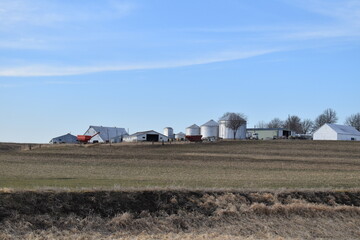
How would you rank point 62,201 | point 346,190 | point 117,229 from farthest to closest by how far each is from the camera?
point 346,190
point 62,201
point 117,229

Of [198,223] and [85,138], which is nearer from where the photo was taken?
[198,223]

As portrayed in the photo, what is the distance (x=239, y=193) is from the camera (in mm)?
24141

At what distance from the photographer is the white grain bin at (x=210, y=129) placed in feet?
504

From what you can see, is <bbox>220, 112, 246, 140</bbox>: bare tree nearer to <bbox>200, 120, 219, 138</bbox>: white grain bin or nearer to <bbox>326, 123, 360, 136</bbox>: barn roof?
<bbox>200, 120, 219, 138</bbox>: white grain bin

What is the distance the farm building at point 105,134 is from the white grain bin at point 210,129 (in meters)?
26.0

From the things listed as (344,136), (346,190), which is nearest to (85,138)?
(344,136)

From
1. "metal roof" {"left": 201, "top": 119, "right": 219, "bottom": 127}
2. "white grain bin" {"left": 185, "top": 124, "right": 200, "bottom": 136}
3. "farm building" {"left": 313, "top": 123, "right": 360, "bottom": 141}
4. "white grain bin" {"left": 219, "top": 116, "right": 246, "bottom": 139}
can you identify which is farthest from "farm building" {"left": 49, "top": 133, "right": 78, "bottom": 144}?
"farm building" {"left": 313, "top": 123, "right": 360, "bottom": 141}

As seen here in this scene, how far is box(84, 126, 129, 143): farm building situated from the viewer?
478 feet

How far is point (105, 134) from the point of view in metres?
148

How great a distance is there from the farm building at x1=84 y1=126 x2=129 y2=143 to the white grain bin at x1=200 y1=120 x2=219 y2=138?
26.0 meters

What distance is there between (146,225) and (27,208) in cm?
489

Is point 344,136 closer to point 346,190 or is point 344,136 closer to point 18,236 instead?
point 346,190

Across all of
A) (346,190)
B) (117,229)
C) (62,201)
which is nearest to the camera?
(117,229)

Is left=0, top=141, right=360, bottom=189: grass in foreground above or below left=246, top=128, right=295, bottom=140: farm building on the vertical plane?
below
